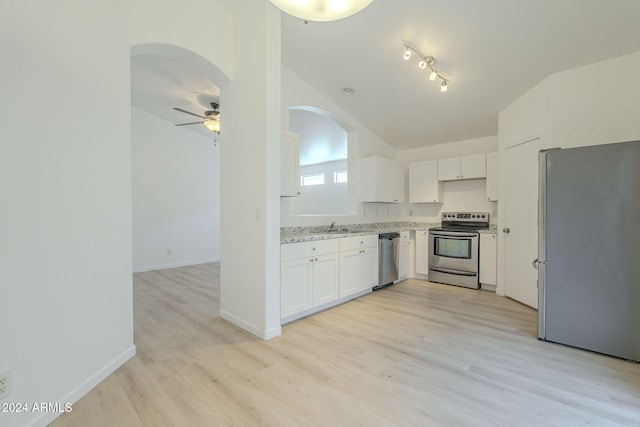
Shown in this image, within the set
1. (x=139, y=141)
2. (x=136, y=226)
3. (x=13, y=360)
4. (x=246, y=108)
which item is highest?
(x=139, y=141)

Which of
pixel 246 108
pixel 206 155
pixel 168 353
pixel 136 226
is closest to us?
pixel 168 353

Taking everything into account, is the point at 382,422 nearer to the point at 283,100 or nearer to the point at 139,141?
the point at 283,100

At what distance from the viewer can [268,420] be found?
5.45 feet

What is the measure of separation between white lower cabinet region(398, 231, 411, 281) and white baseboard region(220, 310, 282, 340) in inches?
106

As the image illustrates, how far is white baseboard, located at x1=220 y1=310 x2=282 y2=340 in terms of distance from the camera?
273cm

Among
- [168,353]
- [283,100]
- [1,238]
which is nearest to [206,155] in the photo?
[283,100]

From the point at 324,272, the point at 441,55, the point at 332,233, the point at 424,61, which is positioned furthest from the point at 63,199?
the point at 441,55

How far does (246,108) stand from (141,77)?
8.08ft

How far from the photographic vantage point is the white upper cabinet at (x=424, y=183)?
5.23 m

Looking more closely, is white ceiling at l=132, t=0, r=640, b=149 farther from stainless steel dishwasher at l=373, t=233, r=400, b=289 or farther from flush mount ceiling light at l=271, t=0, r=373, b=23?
stainless steel dishwasher at l=373, t=233, r=400, b=289

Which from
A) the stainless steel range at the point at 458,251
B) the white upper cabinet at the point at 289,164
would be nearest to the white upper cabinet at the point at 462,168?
the stainless steel range at the point at 458,251

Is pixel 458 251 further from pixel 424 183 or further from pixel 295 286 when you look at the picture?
pixel 295 286

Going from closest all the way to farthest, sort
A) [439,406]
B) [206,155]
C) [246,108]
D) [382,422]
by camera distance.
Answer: [382,422] → [439,406] → [246,108] → [206,155]

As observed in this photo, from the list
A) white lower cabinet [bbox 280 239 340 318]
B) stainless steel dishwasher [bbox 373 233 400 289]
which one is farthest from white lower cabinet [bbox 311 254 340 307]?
stainless steel dishwasher [bbox 373 233 400 289]
